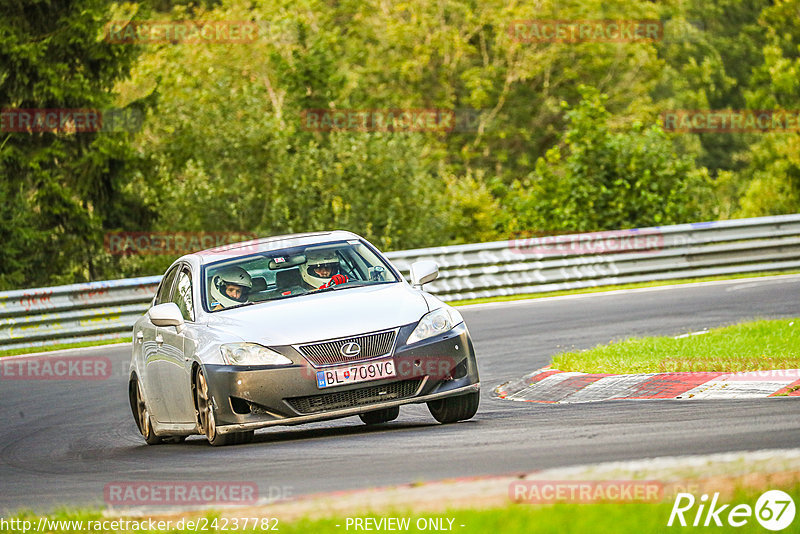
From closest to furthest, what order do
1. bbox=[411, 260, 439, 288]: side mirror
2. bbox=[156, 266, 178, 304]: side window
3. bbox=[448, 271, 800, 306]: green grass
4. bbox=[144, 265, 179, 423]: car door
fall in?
1. bbox=[411, 260, 439, 288]: side mirror
2. bbox=[144, 265, 179, 423]: car door
3. bbox=[156, 266, 178, 304]: side window
4. bbox=[448, 271, 800, 306]: green grass

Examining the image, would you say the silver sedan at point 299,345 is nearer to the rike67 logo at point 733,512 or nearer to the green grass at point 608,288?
the rike67 logo at point 733,512

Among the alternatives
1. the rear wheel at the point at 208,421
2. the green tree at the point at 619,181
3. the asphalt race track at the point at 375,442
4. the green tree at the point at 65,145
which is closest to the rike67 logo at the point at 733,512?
the asphalt race track at the point at 375,442

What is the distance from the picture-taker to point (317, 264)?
10250 mm

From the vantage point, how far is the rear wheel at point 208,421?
910 centimetres

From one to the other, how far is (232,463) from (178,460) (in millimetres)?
776

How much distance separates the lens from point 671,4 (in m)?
61.6

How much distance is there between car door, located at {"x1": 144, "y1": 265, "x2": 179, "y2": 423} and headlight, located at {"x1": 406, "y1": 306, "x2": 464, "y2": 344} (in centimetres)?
229

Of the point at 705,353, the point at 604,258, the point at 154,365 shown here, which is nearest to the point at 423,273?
the point at 154,365

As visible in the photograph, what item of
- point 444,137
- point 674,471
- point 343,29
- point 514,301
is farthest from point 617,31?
point 674,471

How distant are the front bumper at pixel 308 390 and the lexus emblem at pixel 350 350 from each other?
0.67ft

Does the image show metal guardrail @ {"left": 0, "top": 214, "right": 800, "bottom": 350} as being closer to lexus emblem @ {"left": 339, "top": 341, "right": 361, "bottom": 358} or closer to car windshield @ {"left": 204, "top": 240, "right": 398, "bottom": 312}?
car windshield @ {"left": 204, "top": 240, "right": 398, "bottom": 312}

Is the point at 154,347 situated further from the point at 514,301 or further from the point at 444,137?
the point at 444,137

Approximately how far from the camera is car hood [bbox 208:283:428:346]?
8852mm

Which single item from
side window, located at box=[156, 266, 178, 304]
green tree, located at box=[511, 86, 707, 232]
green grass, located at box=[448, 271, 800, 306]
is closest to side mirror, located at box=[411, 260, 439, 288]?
side window, located at box=[156, 266, 178, 304]
